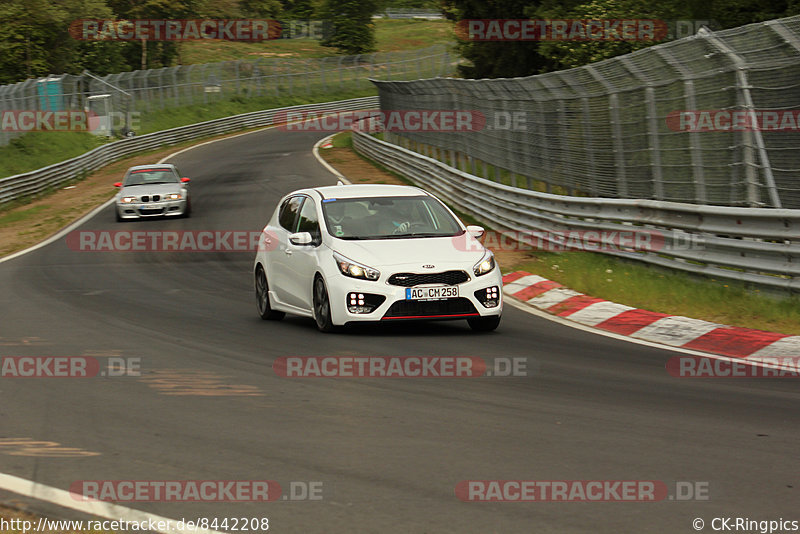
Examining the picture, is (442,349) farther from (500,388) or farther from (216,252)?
(216,252)

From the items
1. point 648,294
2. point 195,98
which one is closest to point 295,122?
point 195,98

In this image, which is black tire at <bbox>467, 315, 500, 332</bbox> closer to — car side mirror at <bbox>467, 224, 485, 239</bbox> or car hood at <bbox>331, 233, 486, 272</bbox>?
car hood at <bbox>331, 233, 486, 272</bbox>

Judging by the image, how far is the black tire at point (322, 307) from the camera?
11.2 metres

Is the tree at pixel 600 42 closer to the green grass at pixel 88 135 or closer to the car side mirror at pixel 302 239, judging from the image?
the car side mirror at pixel 302 239

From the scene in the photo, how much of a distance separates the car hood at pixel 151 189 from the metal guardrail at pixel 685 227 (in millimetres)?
10207

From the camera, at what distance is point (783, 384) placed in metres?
8.28

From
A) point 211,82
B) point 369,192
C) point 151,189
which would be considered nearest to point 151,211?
point 151,189

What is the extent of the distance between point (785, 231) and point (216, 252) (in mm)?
12958

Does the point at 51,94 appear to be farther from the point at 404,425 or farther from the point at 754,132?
the point at 404,425

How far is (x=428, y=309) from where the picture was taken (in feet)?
35.7

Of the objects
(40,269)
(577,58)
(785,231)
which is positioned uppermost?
(577,58)

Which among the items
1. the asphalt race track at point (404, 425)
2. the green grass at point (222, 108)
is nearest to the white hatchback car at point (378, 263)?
the asphalt race track at point (404, 425)

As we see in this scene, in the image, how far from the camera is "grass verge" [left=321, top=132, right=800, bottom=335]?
11383 millimetres

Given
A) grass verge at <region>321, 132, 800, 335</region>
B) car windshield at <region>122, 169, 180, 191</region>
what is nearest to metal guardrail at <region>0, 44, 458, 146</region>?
car windshield at <region>122, 169, 180, 191</region>
